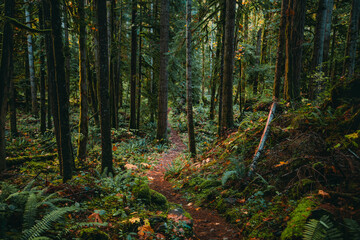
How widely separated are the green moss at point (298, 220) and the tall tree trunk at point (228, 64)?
675 cm

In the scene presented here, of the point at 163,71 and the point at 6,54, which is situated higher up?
the point at 163,71

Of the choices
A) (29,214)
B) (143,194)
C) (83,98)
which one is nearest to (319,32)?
(143,194)

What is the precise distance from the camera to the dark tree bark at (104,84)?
6095mm

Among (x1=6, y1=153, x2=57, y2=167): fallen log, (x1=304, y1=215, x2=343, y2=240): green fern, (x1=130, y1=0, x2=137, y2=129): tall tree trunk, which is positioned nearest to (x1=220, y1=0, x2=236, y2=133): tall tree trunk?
(x1=130, y1=0, x2=137, y2=129): tall tree trunk

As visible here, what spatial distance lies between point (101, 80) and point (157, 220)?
468 cm

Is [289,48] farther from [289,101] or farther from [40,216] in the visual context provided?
[40,216]

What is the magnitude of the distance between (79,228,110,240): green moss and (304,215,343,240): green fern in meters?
3.01

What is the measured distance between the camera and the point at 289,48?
7320mm

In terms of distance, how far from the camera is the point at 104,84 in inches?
257

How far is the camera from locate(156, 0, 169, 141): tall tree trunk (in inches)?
461

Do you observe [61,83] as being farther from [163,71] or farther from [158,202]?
[163,71]

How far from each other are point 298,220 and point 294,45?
661 cm

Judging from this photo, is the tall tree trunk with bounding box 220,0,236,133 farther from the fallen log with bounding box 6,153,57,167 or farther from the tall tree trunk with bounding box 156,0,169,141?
the fallen log with bounding box 6,153,57,167

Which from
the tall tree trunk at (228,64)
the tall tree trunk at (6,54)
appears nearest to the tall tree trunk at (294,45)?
the tall tree trunk at (228,64)
